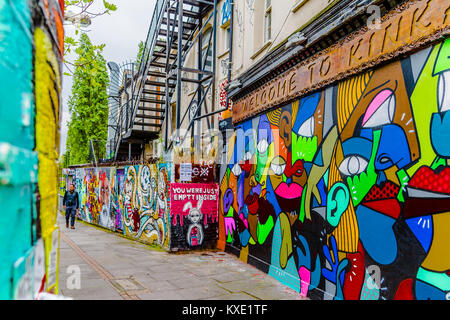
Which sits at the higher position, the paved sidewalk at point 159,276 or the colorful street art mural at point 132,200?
the colorful street art mural at point 132,200

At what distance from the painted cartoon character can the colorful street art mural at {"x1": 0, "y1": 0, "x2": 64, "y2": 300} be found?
6.97 metres

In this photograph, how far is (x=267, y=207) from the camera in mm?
7062

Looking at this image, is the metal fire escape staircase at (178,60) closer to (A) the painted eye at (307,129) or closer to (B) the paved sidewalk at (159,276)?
(B) the paved sidewalk at (159,276)

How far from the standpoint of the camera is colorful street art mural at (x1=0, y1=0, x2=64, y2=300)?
1.31 metres

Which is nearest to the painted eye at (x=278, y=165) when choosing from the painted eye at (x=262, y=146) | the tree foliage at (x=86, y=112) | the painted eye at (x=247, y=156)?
the painted eye at (x=262, y=146)

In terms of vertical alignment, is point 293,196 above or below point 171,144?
below

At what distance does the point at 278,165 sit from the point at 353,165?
213 cm

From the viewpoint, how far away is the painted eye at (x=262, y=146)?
7.35 meters

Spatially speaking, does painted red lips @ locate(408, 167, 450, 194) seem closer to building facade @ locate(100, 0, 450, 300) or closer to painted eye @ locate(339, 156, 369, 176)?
building facade @ locate(100, 0, 450, 300)

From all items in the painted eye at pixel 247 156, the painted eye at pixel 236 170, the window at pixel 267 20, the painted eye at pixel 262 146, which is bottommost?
the painted eye at pixel 236 170

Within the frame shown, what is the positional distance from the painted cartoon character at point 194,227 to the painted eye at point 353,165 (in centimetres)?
487

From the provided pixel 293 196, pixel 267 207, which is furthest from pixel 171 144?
pixel 293 196

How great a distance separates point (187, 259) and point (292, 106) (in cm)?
419
